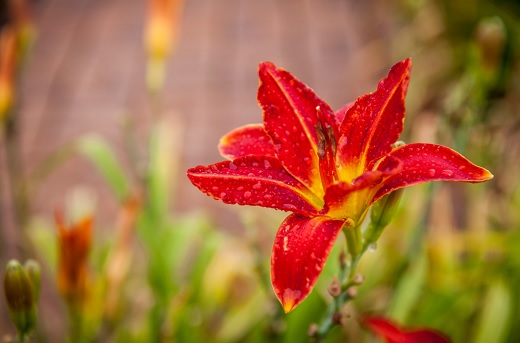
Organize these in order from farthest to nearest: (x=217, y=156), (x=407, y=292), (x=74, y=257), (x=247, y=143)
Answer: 1. (x=217, y=156)
2. (x=407, y=292)
3. (x=74, y=257)
4. (x=247, y=143)

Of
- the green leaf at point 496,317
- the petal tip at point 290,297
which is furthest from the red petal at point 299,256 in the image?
the green leaf at point 496,317

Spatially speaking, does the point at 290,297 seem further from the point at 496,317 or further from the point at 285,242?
the point at 496,317

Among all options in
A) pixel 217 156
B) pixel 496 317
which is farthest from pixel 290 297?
pixel 217 156

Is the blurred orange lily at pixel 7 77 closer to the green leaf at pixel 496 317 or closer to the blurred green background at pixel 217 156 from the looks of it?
the blurred green background at pixel 217 156

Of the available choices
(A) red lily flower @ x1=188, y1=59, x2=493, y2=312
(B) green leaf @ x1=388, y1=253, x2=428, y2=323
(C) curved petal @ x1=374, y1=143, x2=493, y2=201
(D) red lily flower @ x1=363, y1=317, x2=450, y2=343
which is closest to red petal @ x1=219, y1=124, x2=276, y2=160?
(A) red lily flower @ x1=188, y1=59, x2=493, y2=312

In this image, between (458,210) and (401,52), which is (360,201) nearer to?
(458,210)

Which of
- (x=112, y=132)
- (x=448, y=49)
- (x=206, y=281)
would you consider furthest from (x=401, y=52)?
(x=206, y=281)
